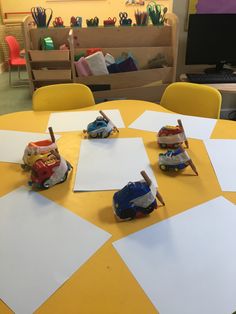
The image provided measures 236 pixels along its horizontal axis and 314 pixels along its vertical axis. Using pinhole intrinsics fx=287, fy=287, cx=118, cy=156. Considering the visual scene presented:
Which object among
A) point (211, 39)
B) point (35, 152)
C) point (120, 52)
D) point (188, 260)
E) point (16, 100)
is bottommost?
point (16, 100)

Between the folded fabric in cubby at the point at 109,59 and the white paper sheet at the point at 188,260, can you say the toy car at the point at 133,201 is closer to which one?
the white paper sheet at the point at 188,260

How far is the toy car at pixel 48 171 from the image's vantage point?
0.92 m

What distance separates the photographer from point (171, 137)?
3.68 ft

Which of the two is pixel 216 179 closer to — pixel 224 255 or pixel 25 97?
pixel 224 255

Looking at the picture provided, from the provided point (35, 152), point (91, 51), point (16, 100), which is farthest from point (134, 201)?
point (16, 100)

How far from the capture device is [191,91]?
5.48ft

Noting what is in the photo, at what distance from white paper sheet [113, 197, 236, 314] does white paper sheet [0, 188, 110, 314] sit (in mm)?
106

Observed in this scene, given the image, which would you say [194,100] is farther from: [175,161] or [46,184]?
[46,184]

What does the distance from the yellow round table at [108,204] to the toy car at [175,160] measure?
0.03 metres

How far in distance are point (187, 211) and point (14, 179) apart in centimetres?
59

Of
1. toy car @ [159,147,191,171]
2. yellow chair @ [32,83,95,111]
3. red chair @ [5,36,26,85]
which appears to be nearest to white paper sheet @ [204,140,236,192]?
toy car @ [159,147,191,171]

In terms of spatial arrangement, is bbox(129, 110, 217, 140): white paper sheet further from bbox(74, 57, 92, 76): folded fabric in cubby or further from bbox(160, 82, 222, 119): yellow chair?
bbox(74, 57, 92, 76): folded fabric in cubby

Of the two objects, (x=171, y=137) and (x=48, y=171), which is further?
(x=171, y=137)

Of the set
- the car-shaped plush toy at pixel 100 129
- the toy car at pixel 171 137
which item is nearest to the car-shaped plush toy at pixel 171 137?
the toy car at pixel 171 137
